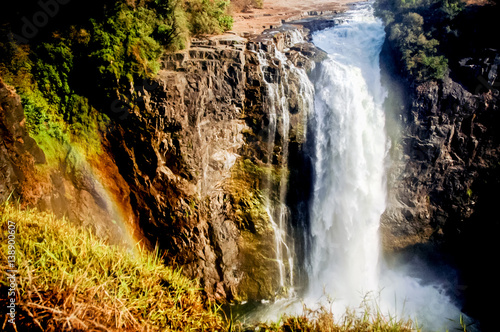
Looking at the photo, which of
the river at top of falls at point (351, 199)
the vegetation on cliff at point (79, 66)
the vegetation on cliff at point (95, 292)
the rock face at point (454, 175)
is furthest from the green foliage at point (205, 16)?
the vegetation on cliff at point (95, 292)

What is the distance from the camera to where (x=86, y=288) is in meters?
3.25

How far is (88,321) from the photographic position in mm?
2971

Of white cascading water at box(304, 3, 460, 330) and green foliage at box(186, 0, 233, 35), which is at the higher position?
green foliage at box(186, 0, 233, 35)

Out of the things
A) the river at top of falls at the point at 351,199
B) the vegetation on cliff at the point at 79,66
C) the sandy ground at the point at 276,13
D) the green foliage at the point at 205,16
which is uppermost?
the sandy ground at the point at 276,13

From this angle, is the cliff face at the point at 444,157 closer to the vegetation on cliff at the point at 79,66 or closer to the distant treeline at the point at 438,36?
the distant treeline at the point at 438,36

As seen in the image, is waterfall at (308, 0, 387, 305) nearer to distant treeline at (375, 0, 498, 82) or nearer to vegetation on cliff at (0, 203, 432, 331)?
distant treeline at (375, 0, 498, 82)

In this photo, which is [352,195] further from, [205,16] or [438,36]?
[205,16]

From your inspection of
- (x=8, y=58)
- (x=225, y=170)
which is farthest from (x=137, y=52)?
(x=225, y=170)

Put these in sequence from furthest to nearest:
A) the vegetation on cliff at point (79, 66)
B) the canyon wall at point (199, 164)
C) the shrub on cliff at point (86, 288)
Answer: the canyon wall at point (199, 164)
the vegetation on cliff at point (79, 66)
the shrub on cliff at point (86, 288)

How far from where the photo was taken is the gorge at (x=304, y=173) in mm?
9695

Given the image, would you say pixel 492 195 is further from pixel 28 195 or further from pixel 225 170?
pixel 28 195

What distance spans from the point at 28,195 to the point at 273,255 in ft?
30.6

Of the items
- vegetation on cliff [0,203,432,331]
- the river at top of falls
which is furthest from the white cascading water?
vegetation on cliff [0,203,432,331]

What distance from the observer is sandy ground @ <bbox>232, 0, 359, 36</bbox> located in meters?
13.9
